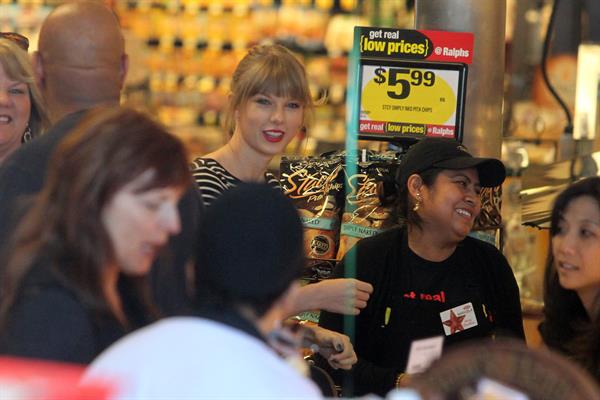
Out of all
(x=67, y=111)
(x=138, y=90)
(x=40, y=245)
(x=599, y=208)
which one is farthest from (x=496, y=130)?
(x=138, y=90)

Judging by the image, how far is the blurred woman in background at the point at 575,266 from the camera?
261cm

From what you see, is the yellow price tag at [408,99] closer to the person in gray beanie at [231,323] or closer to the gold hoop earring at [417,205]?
the gold hoop earring at [417,205]

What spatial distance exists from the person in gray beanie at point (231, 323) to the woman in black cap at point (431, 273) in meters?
1.53

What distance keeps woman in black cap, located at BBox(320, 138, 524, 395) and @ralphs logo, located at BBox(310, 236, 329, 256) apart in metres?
0.13

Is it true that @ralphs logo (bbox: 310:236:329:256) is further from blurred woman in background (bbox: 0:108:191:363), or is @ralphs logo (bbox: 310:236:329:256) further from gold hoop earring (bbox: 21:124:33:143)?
blurred woman in background (bbox: 0:108:191:363)

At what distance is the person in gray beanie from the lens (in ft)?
4.55

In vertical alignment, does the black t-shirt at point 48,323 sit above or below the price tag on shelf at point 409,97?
below

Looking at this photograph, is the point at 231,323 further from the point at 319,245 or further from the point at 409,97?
the point at 409,97

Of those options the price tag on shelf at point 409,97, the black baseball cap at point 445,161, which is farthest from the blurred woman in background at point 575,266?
the price tag on shelf at point 409,97

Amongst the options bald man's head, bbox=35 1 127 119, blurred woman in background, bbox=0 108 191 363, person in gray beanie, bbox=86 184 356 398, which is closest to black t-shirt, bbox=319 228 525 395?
bald man's head, bbox=35 1 127 119

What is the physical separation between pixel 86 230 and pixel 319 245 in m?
1.69

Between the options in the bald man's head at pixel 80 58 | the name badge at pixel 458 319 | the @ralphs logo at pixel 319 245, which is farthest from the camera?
→ the @ralphs logo at pixel 319 245

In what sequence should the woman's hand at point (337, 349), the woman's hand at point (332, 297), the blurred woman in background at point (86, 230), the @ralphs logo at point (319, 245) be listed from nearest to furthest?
the blurred woman in background at point (86, 230) < the woman's hand at point (337, 349) < the woman's hand at point (332, 297) < the @ralphs logo at point (319, 245)

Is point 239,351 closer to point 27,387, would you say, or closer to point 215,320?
point 215,320
